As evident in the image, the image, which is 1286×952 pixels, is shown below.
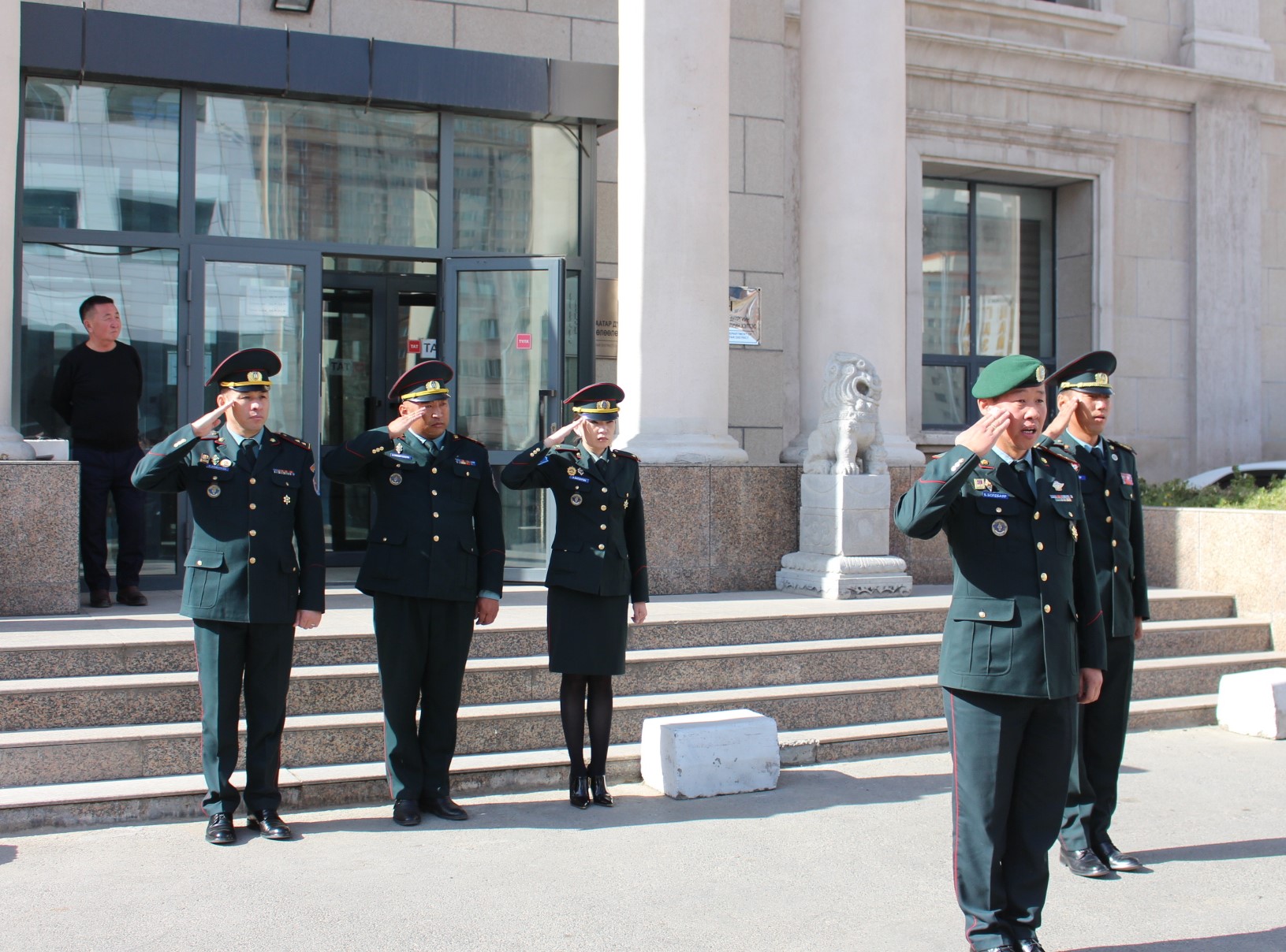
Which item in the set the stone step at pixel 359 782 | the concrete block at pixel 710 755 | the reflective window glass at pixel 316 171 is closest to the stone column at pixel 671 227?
the reflective window glass at pixel 316 171

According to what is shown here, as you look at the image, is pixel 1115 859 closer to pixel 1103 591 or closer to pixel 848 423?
pixel 1103 591

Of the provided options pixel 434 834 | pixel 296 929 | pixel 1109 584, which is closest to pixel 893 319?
pixel 1109 584

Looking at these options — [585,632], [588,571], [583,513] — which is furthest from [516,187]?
[585,632]

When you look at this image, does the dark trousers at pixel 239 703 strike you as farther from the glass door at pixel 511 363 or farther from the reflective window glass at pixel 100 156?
the reflective window glass at pixel 100 156

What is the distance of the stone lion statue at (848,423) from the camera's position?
9742 mm

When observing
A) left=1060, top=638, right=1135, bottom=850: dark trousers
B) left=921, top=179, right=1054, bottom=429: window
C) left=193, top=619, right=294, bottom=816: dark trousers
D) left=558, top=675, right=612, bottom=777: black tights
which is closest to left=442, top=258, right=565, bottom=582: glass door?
left=558, top=675, right=612, bottom=777: black tights

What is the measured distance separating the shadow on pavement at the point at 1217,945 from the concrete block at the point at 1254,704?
3874 mm

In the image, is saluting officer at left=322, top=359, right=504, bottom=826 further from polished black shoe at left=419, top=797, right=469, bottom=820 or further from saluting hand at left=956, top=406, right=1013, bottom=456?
saluting hand at left=956, top=406, right=1013, bottom=456

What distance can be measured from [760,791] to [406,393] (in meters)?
2.74

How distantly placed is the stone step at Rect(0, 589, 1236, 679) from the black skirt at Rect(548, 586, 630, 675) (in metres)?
1.21

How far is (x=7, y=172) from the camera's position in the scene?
27.9 ft

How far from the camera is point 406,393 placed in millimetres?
6281

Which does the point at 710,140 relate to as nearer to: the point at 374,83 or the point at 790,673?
the point at 374,83

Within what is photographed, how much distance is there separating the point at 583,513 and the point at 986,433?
2724 millimetres
